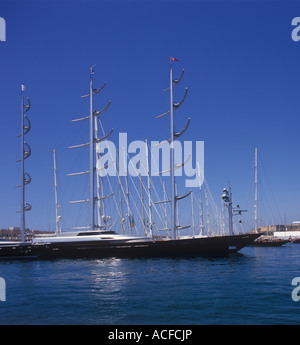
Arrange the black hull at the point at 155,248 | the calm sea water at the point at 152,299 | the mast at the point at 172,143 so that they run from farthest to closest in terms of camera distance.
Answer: the mast at the point at 172,143
the black hull at the point at 155,248
the calm sea water at the point at 152,299

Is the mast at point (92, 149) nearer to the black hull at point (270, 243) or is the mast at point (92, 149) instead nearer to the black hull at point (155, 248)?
the black hull at point (155, 248)

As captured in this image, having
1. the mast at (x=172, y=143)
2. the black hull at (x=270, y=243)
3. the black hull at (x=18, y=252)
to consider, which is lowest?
the black hull at (x=270, y=243)

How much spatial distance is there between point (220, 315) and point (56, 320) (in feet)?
24.0

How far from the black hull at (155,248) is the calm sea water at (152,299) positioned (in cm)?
1408

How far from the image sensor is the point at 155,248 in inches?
1811

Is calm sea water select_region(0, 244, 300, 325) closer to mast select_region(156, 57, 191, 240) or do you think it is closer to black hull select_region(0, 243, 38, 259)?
mast select_region(156, 57, 191, 240)

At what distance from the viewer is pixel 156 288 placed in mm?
23641

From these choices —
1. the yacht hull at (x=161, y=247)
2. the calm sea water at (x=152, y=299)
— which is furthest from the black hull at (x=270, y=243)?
the calm sea water at (x=152, y=299)

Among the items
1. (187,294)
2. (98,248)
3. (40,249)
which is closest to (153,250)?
(98,248)

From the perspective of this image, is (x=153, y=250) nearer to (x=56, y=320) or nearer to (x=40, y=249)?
(x=40, y=249)

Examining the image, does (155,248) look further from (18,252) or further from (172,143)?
(18,252)

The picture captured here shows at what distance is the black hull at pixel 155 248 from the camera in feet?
150

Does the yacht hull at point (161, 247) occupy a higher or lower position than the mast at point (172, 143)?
lower
